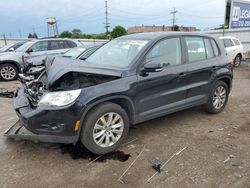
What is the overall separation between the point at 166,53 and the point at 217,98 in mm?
1807

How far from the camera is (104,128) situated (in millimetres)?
3580

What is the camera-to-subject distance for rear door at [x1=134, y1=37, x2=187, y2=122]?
3916mm

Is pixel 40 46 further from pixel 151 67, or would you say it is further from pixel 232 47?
pixel 232 47

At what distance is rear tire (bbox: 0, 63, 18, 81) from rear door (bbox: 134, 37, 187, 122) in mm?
7255

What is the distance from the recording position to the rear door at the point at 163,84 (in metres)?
3.92

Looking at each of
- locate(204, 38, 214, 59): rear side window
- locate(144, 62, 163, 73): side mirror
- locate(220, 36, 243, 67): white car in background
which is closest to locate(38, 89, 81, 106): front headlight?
locate(144, 62, 163, 73): side mirror

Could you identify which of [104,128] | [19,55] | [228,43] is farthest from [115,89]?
[228,43]

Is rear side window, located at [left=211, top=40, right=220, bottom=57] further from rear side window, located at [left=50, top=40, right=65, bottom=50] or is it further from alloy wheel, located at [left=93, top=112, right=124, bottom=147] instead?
rear side window, located at [left=50, top=40, right=65, bottom=50]

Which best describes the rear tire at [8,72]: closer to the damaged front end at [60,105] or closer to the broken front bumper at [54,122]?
the damaged front end at [60,105]

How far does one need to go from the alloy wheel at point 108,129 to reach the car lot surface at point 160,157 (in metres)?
0.27

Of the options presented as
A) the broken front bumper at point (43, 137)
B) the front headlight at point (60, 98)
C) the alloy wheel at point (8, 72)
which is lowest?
the broken front bumper at point (43, 137)

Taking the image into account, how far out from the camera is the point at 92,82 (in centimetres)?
349

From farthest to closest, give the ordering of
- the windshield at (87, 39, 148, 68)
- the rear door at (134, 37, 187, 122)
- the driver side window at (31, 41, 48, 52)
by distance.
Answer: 1. the driver side window at (31, 41, 48, 52)
2. the windshield at (87, 39, 148, 68)
3. the rear door at (134, 37, 187, 122)

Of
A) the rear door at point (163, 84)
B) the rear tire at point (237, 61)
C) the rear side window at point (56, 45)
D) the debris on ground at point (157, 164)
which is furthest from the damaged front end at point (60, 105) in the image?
the rear tire at point (237, 61)
